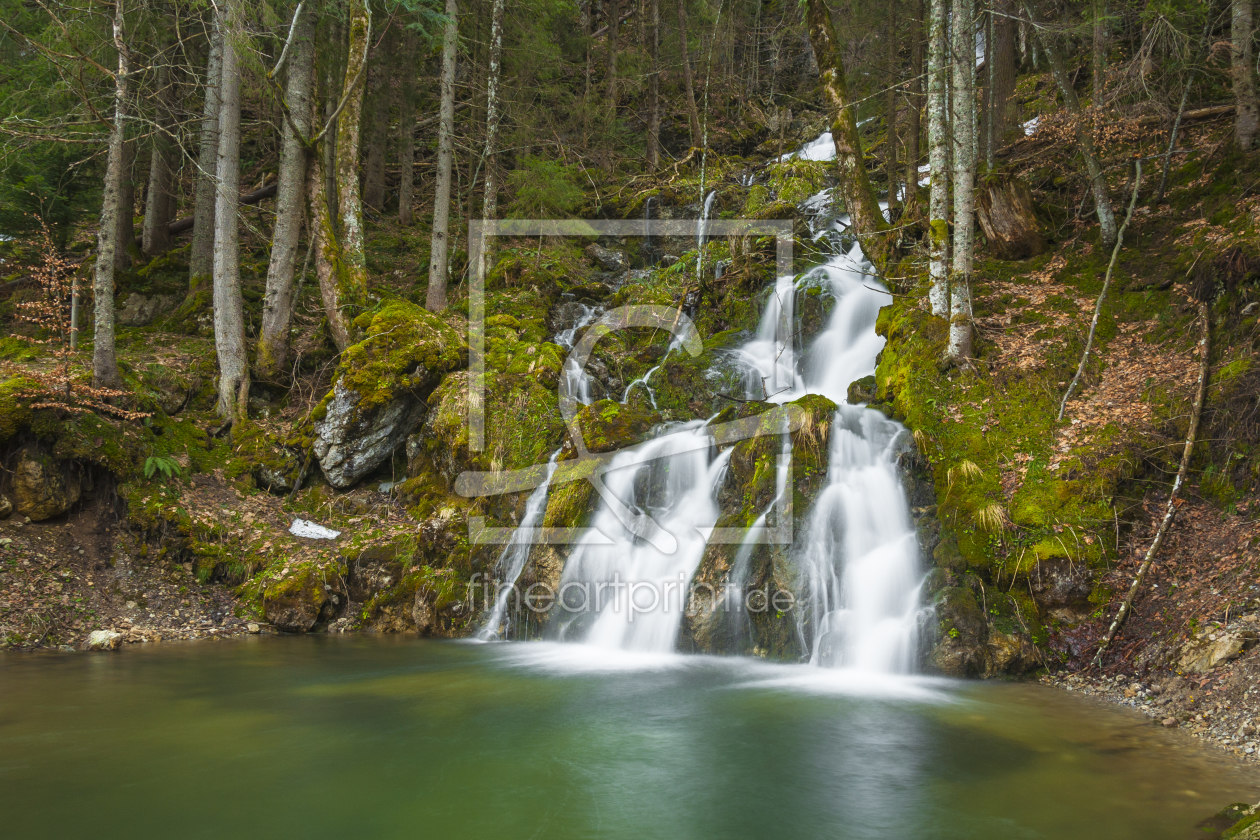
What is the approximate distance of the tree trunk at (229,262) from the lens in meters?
11.1

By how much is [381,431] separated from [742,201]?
438 inches

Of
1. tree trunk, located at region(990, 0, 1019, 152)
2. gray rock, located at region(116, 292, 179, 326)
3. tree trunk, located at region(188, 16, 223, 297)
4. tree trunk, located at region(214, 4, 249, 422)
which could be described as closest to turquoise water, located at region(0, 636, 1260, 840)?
tree trunk, located at region(214, 4, 249, 422)

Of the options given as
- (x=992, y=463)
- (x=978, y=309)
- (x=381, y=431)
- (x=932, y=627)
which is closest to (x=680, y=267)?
(x=978, y=309)

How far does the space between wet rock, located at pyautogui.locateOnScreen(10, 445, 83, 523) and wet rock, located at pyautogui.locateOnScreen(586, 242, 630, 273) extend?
11.6 m

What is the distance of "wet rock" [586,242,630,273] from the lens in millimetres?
17094

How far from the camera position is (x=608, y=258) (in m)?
17.3

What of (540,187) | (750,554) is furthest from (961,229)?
(540,187)

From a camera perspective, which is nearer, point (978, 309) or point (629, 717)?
point (629, 717)

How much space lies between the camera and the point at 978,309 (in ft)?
32.7

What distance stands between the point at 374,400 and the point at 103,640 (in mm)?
4555

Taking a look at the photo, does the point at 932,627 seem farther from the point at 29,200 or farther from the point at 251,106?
the point at 251,106

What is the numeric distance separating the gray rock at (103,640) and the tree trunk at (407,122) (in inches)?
552

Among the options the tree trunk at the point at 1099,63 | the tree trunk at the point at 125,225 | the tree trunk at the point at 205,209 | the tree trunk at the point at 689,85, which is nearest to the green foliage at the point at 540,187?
the tree trunk at the point at 689,85

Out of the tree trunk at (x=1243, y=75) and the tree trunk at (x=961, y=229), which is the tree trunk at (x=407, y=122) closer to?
the tree trunk at (x=961, y=229)
